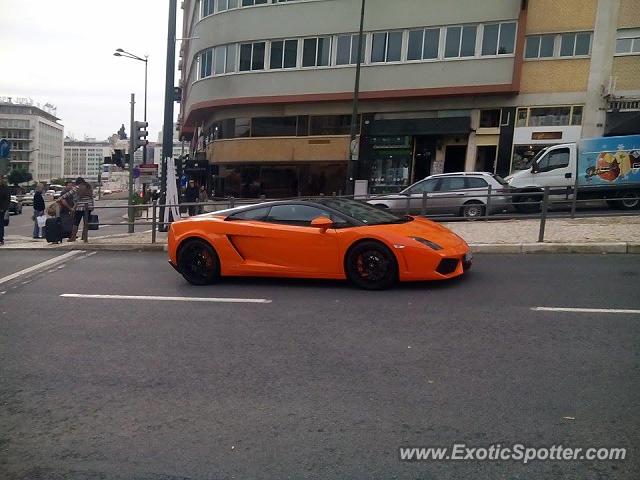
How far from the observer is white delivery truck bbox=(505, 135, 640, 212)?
1562cm

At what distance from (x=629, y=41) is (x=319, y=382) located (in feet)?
79.8

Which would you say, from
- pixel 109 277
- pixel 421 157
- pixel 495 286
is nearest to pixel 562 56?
pixel 421 157

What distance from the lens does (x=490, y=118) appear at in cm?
2430

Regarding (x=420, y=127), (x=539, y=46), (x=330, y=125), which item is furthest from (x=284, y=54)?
(x=539, y=46)

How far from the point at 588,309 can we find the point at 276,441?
4171mm

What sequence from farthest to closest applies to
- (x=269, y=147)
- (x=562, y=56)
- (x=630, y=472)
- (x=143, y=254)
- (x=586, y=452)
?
(x=269, y=147), (x=562, y=56), (x=143, y=254), (x=586, y=452), (x=630, y=472)

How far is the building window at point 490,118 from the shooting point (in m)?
24.1

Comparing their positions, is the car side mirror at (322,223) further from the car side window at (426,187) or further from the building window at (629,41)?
the building window at (629,41)

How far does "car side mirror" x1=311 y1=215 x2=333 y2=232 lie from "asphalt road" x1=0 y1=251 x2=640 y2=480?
0.94 metres

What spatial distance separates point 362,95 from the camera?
82.4 feet

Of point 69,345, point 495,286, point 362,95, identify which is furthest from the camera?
point 362,95

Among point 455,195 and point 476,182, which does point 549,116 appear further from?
point 455,195

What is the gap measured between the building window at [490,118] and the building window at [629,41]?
538 cm

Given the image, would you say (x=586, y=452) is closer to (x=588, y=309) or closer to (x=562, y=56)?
(x=588, y=309)
